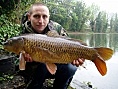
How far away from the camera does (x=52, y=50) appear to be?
258 cm

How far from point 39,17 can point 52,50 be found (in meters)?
0.61

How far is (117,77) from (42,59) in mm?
9108

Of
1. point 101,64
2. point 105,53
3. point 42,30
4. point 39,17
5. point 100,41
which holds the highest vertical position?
point 39,17

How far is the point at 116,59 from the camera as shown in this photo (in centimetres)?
1598

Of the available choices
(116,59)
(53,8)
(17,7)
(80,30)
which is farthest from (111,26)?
(17,7)

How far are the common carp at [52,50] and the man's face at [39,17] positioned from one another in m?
0.39

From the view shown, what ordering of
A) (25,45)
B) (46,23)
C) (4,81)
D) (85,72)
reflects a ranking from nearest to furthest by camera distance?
(25,45) → (46,23) → (4,81) → (85,72)

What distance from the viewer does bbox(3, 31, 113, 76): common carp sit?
8.30ft

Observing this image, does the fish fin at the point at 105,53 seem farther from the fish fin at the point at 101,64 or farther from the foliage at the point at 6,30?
the foliage at the point at 6,30

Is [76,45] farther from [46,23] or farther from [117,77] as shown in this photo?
[117,77]

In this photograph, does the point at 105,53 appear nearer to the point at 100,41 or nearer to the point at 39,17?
the point at 39,17

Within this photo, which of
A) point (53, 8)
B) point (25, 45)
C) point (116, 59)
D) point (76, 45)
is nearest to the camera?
point (25, 45)

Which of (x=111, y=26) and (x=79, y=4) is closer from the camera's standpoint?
(x=79, y=4)

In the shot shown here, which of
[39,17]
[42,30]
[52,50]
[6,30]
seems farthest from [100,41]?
[52,50]
